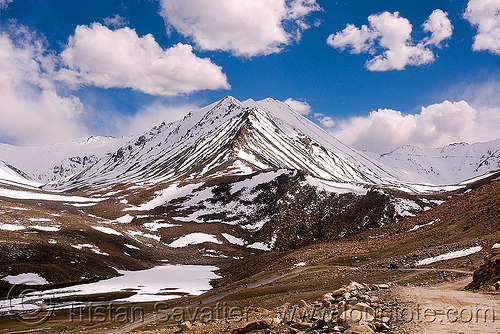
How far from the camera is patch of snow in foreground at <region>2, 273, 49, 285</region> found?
4962 cm

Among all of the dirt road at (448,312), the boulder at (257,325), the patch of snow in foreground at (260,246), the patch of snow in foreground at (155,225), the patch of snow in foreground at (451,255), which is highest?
the patch of snow in foreground at (155,225)

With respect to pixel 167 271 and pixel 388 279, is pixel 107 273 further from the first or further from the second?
pixel 388 279

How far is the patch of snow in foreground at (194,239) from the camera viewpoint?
97.1 m

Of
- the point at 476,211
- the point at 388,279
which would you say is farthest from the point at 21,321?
the point at 476,211

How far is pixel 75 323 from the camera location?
3133 cm

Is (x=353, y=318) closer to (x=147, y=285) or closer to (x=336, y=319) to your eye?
(x=336, y=319)

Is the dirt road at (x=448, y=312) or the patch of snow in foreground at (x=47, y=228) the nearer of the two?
the dirt road at (x=448, y=312)

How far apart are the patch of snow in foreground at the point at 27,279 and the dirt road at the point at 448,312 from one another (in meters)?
54.9

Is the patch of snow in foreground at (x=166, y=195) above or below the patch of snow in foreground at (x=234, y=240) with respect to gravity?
above

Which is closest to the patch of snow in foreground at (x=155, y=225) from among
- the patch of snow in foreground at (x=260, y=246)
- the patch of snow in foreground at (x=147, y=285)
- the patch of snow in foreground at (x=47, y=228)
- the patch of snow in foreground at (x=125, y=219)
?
the patch of snow in foreground at (x=125, y=219)
